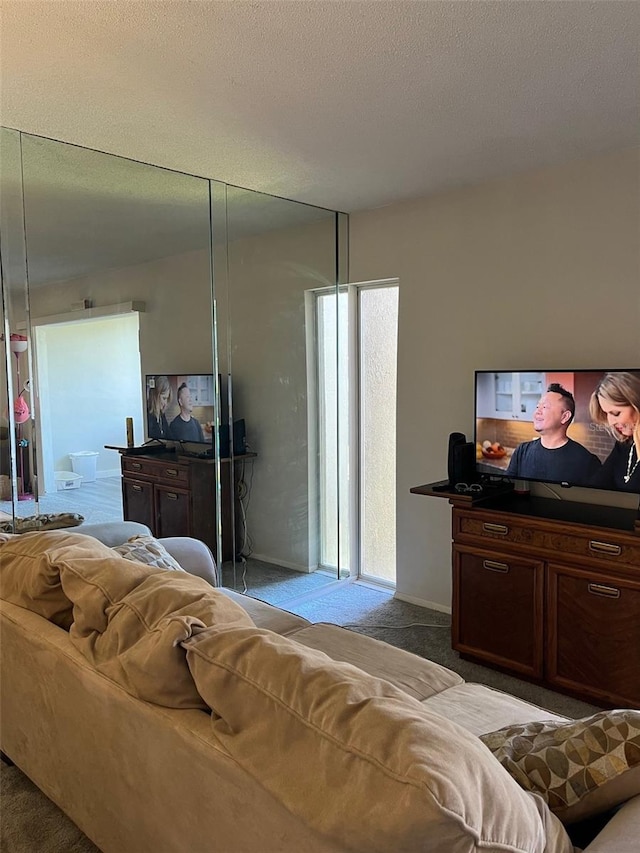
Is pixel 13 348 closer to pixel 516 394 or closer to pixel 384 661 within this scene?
pixel 384 661

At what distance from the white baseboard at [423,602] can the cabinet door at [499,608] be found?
639 millimetres

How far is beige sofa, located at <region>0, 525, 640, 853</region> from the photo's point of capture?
2.91ft

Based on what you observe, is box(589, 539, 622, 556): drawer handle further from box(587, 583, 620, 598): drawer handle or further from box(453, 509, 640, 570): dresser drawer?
box(587, 583, 620, 598): drawer handle

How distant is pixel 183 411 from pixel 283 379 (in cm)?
77

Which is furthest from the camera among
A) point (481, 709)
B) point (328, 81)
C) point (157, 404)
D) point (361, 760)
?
point (157, 404)

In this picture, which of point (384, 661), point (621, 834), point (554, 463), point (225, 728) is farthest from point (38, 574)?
point (554, 463)

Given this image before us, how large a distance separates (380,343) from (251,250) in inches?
40.6

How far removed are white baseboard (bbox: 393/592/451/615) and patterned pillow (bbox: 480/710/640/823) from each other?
265 cm

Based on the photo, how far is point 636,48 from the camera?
197 cm

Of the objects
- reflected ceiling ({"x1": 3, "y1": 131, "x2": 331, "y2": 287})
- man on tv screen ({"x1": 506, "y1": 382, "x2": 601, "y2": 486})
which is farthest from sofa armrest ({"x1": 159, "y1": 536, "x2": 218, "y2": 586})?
man on tv screen ({"x1": 506, "y1": 382, "x2": 601, "y2": 486})

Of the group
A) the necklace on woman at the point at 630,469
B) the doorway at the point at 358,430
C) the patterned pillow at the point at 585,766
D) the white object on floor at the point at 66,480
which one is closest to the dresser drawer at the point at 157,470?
the white object on floor at the point at 66,480

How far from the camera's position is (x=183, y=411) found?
3533mm

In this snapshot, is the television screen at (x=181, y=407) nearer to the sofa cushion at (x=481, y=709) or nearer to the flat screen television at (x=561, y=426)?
the flat screen television at (x=561, y=426)

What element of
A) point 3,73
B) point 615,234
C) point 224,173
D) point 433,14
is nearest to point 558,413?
point 615,234
